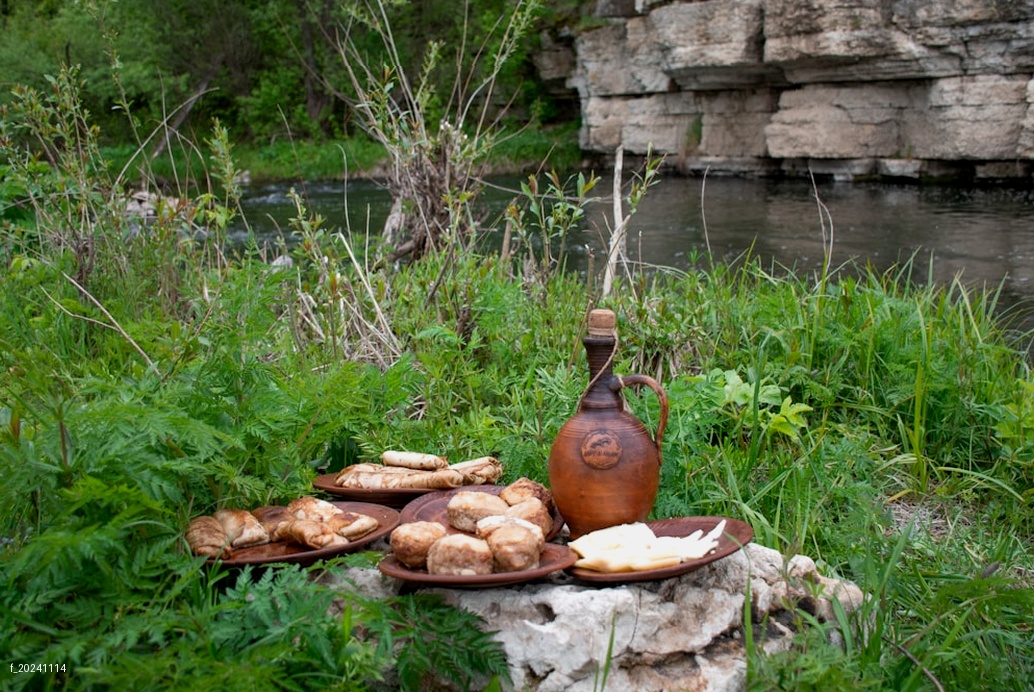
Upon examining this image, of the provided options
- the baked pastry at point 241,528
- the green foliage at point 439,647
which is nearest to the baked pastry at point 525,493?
the green foliage at point 439,647

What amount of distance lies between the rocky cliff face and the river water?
1.94ft

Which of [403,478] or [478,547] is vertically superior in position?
[478,547]

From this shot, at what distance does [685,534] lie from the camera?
2314mm

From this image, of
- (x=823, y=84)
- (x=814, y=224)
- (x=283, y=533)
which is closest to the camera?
(x=283, y=533)

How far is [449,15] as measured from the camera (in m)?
23.0

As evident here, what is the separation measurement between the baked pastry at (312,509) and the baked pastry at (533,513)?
0.43 metres

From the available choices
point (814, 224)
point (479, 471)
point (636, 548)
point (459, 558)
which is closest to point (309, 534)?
point (459, 558)

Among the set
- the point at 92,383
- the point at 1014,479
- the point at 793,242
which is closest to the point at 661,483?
the point at 1014,479

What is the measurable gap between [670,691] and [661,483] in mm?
918

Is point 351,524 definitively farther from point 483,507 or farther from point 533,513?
point 533,513

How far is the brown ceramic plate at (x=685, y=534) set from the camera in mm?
2059

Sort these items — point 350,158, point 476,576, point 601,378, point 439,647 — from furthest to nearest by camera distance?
point 350,158 → point 601,378 → point 476,576 → point 439,647

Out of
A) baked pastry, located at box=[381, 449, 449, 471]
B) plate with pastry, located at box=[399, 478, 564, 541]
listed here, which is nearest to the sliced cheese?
plate with pastry, located at box=[399, 478, 564, 541]

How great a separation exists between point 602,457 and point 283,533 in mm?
773
